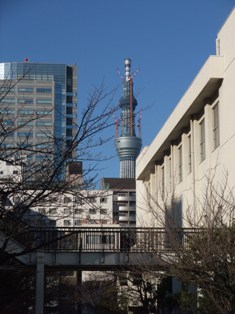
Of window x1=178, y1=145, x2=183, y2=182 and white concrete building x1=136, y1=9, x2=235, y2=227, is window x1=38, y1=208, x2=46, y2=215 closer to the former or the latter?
white concrete building x1=136, y1=9, x2=235, y2=227

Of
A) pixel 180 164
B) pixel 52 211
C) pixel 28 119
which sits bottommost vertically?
pixel 52 211

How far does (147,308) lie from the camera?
3988cm

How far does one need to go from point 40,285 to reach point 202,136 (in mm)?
13853

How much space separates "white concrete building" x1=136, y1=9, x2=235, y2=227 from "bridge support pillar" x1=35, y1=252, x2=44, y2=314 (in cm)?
615

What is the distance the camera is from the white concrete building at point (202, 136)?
3306 centimetres

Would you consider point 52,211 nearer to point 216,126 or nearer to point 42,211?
point 42,211

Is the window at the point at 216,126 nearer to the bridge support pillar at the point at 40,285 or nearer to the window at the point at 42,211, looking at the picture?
the bridge support pillar at the point at 40,285

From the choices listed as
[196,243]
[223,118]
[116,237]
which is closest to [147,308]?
[116,237]

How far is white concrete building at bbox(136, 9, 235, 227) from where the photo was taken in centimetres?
3306

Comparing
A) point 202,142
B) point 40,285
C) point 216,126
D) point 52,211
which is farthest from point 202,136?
point 52,211

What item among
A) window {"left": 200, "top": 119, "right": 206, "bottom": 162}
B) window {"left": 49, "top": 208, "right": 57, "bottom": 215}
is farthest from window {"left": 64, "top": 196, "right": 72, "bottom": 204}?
window {"left": 200, "top": 119, "right": 206, "bottom": 162}

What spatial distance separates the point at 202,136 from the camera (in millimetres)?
40000

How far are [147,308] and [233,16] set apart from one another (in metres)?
17.8

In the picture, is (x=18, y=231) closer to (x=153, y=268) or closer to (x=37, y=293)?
(x=153, y=268)
